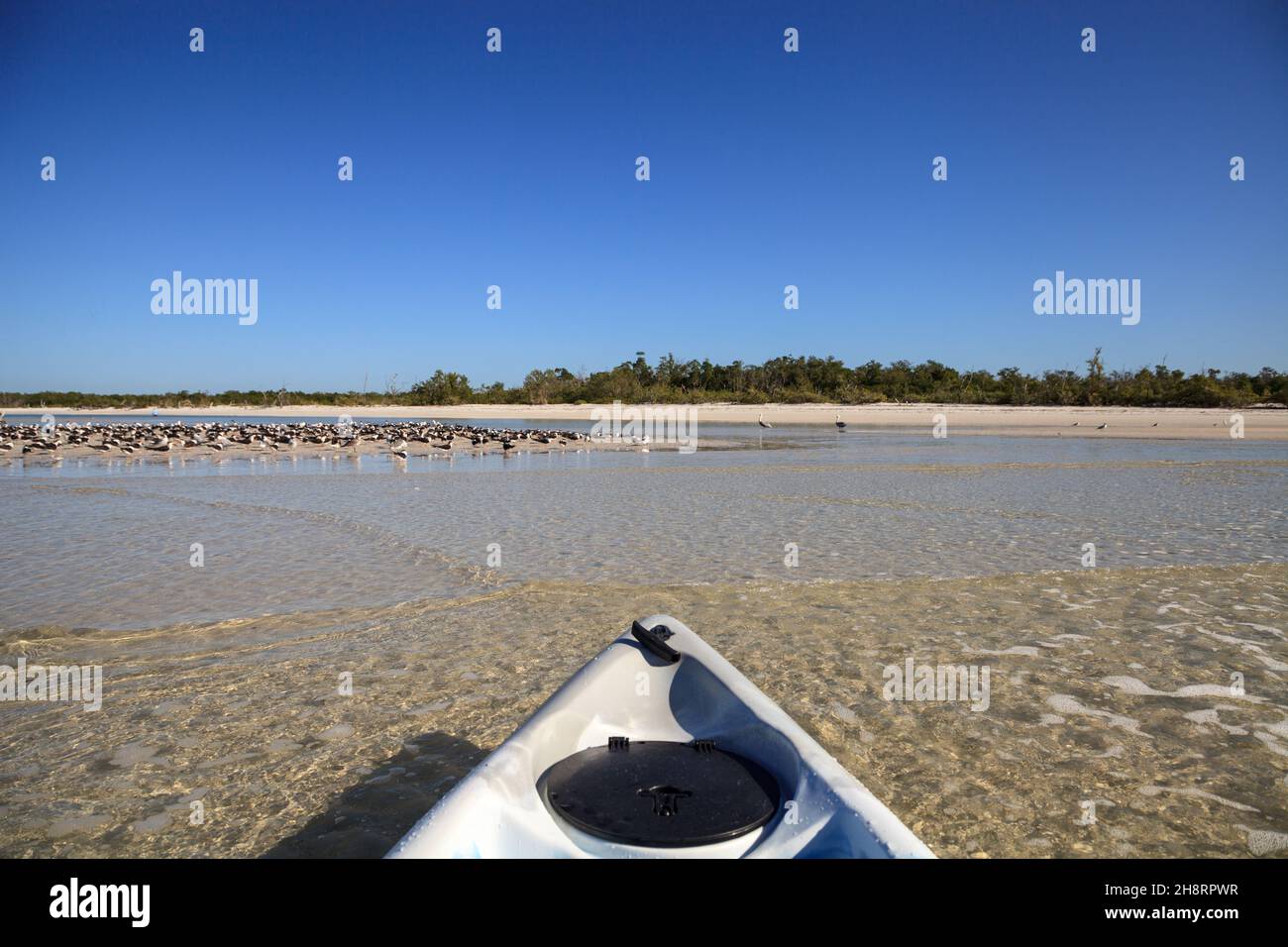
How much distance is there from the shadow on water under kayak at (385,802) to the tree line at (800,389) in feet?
187

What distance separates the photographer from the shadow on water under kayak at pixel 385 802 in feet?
9.01

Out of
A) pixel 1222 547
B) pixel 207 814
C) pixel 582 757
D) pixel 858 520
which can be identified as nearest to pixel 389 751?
pixel 207 814

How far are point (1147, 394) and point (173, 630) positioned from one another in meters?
58.2

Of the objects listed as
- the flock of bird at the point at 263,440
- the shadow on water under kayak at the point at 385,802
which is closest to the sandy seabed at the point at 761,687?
the shadow on water under kayak at the point at 385,802

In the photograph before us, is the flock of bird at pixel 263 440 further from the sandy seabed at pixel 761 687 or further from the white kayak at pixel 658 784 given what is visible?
the white kayak at pixel 658 784

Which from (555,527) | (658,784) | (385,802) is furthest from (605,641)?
(555,527)

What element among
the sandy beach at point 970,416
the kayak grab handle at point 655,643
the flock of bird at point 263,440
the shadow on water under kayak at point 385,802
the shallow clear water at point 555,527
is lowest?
the shadow on water under kayak at point 385,802

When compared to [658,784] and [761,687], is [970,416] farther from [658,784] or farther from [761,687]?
[658,784]

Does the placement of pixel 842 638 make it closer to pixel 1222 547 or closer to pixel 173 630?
pixel 173 630

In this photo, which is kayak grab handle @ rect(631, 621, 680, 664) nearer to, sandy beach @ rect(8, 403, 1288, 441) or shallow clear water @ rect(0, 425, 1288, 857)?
shallow clear water @ rect(0, 425, 1288, 857)

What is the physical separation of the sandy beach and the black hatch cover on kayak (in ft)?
119

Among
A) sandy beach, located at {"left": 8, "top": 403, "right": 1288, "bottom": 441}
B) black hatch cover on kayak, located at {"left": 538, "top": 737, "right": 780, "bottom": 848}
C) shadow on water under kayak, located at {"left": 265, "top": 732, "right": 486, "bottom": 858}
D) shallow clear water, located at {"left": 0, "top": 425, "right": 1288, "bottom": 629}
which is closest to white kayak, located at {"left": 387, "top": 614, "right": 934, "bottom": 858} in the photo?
black hatch cover on kayak, located at {"left": 538, "top": 737, "right": 780, "bottom": 848}

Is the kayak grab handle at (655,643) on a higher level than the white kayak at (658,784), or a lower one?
higher

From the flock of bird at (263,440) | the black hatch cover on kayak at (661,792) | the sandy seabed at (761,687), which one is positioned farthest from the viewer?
the flock of bird at (263,440)
